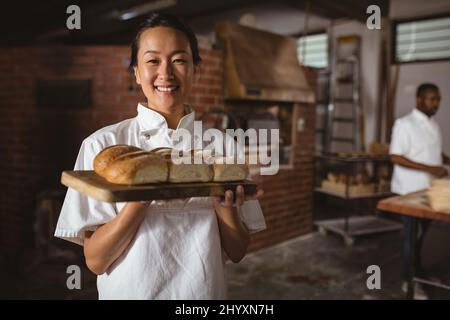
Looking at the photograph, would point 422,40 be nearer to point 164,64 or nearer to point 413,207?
point 413,207

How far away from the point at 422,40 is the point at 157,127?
17.6ft

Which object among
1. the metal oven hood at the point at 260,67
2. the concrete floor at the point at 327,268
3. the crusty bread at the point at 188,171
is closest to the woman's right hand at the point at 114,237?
the crusty bread at the point at 188,171

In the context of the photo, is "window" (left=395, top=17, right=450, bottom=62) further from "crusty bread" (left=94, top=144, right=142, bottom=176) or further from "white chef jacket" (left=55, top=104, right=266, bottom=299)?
"crusty bread" (left=94, top=144, right=142, bottom=176)

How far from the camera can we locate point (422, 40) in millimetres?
5453

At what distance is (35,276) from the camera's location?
3389 millimetres

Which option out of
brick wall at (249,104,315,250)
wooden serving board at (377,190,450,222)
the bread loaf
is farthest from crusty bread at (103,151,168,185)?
brick wall at (249,104,315,250)

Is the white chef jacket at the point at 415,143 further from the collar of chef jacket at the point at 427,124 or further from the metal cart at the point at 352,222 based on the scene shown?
the metal cart at the point at 352,222

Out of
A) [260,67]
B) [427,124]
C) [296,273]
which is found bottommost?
[296,273]

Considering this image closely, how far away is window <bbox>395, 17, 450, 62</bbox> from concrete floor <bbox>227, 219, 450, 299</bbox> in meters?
2.35

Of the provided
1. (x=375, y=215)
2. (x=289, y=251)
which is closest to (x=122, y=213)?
(x=289, y=251)

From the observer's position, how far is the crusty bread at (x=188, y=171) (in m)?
1.05

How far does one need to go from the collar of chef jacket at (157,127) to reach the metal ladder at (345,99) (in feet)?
16.3

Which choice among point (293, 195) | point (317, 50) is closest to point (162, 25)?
point (293, 195)
